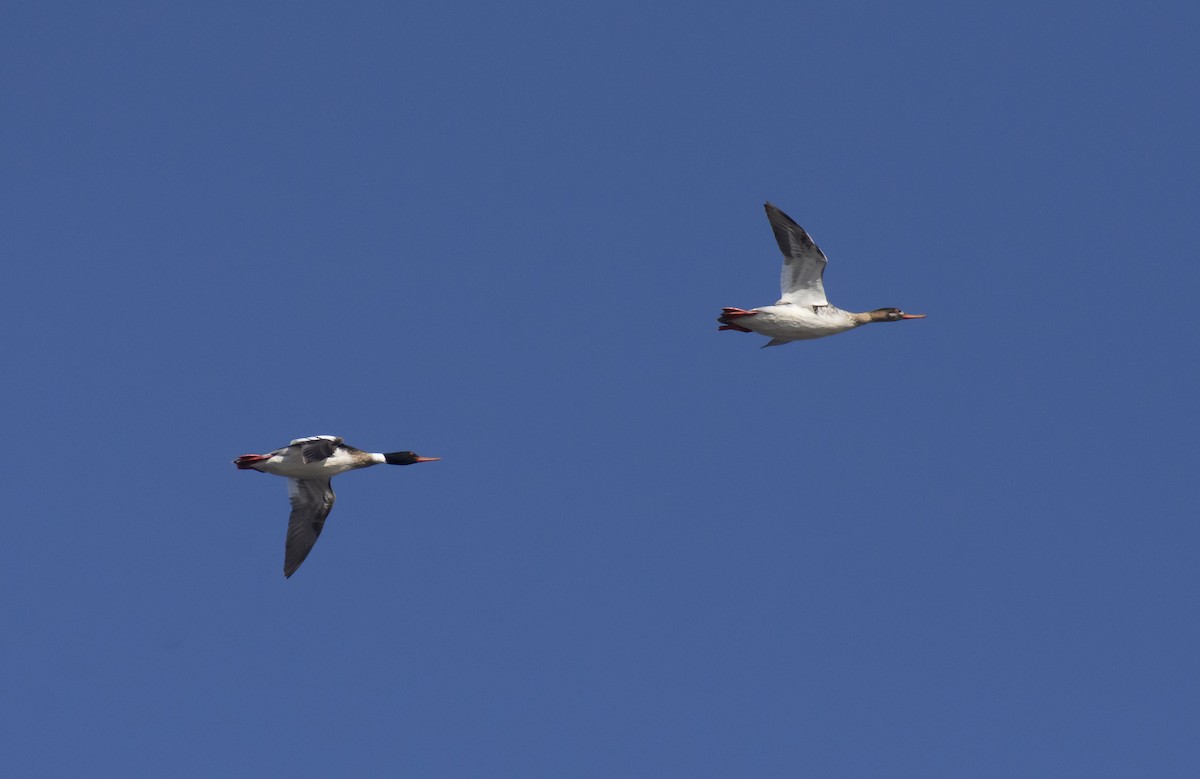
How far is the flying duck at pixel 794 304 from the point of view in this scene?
3903 centimetres

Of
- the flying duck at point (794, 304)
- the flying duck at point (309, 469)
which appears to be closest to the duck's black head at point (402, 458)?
the flying duck at point (309, 469)

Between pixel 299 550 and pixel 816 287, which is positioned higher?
pixel 816 287

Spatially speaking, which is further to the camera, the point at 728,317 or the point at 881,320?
the point at 881,320

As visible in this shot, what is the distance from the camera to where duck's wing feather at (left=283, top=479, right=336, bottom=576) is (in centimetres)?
4075

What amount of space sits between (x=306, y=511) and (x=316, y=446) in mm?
2462

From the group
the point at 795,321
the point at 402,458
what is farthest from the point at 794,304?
the point at 402,458

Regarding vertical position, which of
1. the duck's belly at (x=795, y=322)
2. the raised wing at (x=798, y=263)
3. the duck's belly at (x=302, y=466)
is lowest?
the duck's belly at (x=302, y=466)

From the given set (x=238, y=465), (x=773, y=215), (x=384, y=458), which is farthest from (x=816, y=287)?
(x=238, y=465)

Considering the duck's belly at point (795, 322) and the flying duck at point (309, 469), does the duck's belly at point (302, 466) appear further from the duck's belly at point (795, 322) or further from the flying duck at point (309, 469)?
the duck's belly at point (795, 322)

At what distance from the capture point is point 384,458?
4094 centimetres

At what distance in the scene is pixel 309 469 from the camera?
39.7 m

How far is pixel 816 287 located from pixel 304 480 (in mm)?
11782

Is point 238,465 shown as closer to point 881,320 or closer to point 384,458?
point 384,458

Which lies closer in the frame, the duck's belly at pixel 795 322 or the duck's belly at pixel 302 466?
the duck's belly at pixel 795 322
